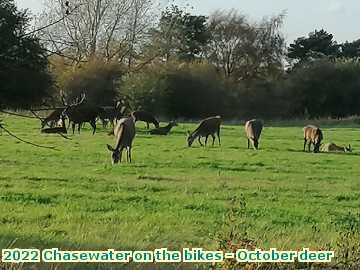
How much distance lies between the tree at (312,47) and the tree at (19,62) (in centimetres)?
6457

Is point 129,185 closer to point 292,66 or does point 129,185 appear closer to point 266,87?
point 266,87

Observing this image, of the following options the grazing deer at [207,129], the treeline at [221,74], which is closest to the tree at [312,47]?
the treeline at [221,74]

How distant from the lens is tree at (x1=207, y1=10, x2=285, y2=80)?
60281 millimetres

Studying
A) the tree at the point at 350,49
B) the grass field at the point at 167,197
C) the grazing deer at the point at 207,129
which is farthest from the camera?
the tree at the point at 350,49

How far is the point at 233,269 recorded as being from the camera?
15.9 feet

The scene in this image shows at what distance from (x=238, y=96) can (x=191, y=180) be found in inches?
1702

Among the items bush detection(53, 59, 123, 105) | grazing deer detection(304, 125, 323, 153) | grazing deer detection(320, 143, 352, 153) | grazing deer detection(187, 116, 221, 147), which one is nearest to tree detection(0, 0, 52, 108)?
grazing deer detection(304, 125, 323, 153)

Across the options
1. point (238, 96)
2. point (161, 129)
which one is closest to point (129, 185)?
point (161, 129)

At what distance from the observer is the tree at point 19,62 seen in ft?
13.1

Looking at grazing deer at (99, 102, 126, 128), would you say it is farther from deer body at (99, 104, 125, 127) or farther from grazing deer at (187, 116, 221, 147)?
grazing deer at (187, 116, 221, 147)

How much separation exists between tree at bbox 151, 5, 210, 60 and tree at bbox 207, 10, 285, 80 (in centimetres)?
98

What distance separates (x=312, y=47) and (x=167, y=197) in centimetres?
6058

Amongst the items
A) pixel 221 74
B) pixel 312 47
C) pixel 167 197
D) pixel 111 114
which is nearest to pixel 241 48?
pixel 221 74

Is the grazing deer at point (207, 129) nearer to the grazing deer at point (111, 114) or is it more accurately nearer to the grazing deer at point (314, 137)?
the grazing deer at point (314, 137)
